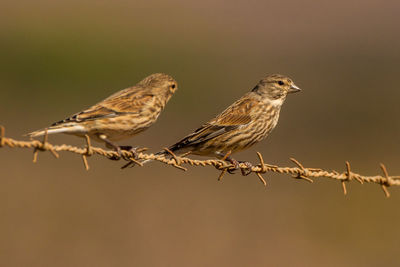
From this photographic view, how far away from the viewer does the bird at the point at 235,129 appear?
28.7ft

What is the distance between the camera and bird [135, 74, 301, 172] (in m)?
8.74

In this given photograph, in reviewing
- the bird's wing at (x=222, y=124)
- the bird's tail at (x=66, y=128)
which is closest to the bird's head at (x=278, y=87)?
the bird's wing at (x=222, y=124)

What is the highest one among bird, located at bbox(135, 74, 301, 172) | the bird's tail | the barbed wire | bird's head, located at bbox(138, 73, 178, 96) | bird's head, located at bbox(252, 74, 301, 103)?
bird's head, located at bbox(138, 73, 178, 96)

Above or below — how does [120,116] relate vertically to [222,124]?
above

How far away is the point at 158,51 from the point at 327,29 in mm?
15756

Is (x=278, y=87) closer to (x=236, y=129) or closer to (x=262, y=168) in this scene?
(x=236, y=129)

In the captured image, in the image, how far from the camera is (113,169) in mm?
19031

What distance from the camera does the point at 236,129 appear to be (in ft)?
29.2

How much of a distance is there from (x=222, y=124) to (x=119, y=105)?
61.1 inches

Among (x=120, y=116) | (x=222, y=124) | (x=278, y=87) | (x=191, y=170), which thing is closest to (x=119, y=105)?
(x=120, y=116)

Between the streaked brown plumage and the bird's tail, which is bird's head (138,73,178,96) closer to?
the streaked brown plumage

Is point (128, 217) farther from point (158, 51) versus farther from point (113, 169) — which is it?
point (158, 51)

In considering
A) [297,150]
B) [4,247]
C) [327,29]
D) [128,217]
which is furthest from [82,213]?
[327,29]

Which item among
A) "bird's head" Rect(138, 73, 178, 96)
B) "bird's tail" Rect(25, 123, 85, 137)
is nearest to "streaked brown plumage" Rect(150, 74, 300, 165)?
"bird's head" Rect(138, 73, 178, 96)
